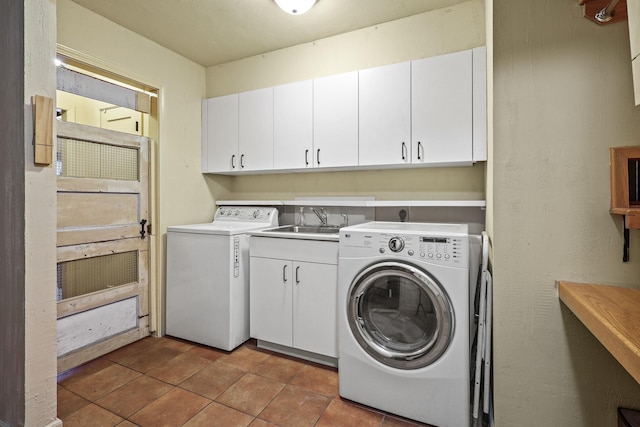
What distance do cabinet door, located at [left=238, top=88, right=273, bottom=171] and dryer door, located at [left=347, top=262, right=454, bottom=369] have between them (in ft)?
4.94

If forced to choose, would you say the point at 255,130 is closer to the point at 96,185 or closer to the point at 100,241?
the point at 96,185

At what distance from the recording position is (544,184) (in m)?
1.38

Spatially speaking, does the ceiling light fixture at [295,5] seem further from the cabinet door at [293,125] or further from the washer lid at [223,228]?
the washer lid at [223,228]

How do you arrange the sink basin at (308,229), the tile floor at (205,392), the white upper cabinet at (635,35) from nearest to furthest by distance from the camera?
1. the white upper cabinet at (635,35)
2. the tile floor at (205,392)
3. the sink basin at (308,229)

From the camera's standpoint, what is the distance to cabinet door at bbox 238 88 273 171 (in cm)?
281

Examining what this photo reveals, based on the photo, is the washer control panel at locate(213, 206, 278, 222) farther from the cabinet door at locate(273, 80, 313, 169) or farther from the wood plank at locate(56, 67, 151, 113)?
the wood plank at locate(56, 67, 151, 113)

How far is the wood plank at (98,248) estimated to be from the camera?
2184 mm

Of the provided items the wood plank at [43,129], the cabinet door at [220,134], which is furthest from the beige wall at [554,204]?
the cabinet door at [220,134]

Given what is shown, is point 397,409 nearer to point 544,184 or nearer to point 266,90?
point 544,184

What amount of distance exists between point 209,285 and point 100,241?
2.89ft

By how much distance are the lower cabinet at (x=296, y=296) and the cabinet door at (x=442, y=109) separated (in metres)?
0.98

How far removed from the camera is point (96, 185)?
2.36 m

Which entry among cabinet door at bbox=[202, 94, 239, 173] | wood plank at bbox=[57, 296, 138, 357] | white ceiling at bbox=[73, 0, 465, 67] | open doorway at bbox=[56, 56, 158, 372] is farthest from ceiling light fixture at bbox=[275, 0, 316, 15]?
wood plank at bbox=[57, 296, 138, 357]

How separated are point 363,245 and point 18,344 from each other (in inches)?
70.3
